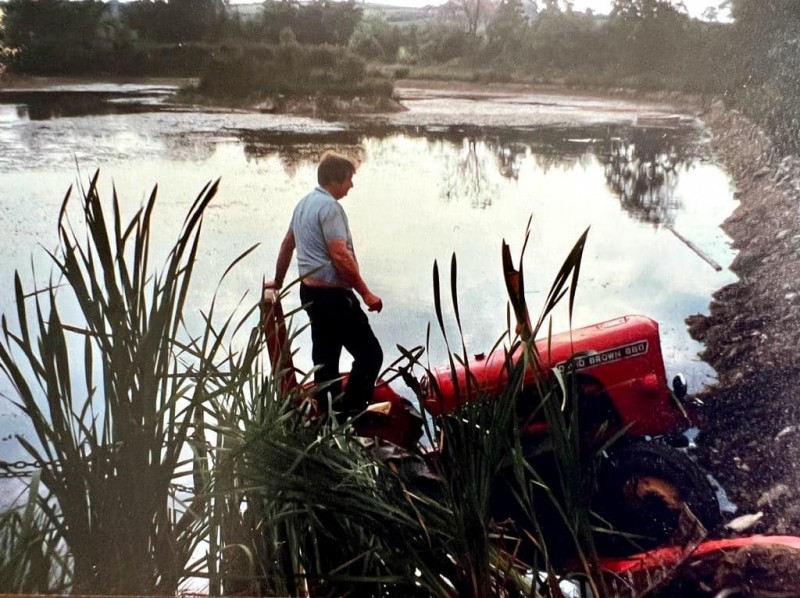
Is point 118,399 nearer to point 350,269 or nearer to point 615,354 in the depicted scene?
point 350,269

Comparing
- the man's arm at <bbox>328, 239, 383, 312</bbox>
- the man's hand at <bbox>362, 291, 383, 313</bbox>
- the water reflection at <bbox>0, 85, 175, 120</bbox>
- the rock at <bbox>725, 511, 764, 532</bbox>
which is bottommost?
the rock at <bbox>725, 511, 764, 532</bbox>

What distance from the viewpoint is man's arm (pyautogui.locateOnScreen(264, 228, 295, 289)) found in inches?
77.4

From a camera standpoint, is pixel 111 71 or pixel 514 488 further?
pixel 111 71

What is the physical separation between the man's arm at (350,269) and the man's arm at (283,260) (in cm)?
10

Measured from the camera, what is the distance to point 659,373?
1.97 metres

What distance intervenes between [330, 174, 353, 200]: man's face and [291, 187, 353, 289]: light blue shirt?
15 millimetres

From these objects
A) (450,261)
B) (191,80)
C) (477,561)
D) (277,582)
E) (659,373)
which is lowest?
(277,582)

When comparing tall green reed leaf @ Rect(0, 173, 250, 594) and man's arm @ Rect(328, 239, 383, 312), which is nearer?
tall green reed leaf @ Rect(0, 173, 250, 594)

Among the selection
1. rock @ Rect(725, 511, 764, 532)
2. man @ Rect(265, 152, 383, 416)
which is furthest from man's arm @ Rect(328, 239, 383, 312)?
rock @ Rect(725, 511, 764, 532)

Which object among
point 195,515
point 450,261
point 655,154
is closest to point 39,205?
point 195,515

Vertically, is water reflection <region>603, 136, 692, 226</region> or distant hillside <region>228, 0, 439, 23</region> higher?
distant hillside <region>228, 0, 439, 23</region>

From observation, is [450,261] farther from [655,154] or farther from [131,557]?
[131,557]

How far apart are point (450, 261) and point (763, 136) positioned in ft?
2.91

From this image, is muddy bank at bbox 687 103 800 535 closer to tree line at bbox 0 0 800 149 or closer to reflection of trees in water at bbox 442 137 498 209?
tree line at bbox 0 0 800 149
